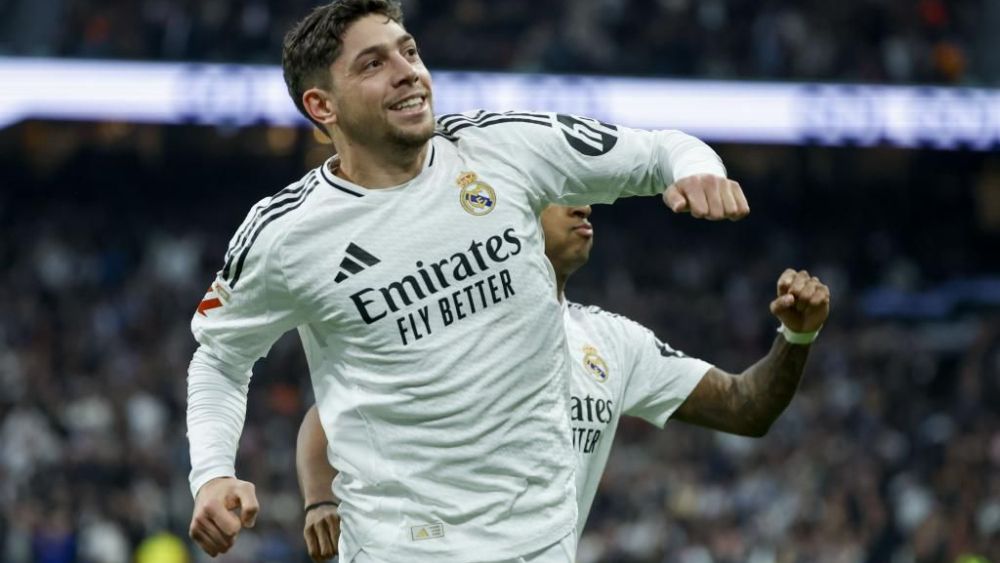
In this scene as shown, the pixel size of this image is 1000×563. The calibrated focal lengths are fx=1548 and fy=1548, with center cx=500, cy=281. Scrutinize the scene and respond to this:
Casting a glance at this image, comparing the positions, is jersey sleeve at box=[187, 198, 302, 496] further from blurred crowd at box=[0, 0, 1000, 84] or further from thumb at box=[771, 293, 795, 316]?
blurred crowd at box=[0, 0, 1000, 84]

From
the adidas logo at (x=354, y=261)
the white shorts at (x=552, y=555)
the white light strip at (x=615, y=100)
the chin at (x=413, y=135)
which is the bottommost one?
the white shorts at (x=552, y=555)

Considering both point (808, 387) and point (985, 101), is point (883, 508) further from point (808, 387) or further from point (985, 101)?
point (985, 101)

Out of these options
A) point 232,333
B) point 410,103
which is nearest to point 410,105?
point 410,103

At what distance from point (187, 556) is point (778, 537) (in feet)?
16.4

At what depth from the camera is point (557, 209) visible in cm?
488

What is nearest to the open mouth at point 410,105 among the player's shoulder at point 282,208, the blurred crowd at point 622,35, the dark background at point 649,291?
the player's shoulder at point 282,208

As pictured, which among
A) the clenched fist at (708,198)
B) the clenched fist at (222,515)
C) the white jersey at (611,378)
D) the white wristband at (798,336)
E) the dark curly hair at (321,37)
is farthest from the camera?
the white jersey at (611,378)

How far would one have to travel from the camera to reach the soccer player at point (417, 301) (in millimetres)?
3568

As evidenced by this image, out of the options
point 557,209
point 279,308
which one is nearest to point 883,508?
point 557,209

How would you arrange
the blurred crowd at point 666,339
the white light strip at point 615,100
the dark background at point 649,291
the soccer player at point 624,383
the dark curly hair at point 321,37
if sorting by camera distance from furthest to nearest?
the white light strip at point 615,100 → the dark background at point 649,291 → the blurred crowd at point 666,339 → the soccer player at point 624,383 → the dark curly hair at point 321,37

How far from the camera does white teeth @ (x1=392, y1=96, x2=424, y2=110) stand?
3660 mm

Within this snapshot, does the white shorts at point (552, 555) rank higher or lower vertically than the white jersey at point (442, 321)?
lower

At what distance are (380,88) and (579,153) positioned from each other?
50 cm

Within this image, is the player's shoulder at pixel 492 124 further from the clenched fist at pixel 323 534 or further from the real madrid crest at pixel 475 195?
the clenched fist at pixel 323 534
